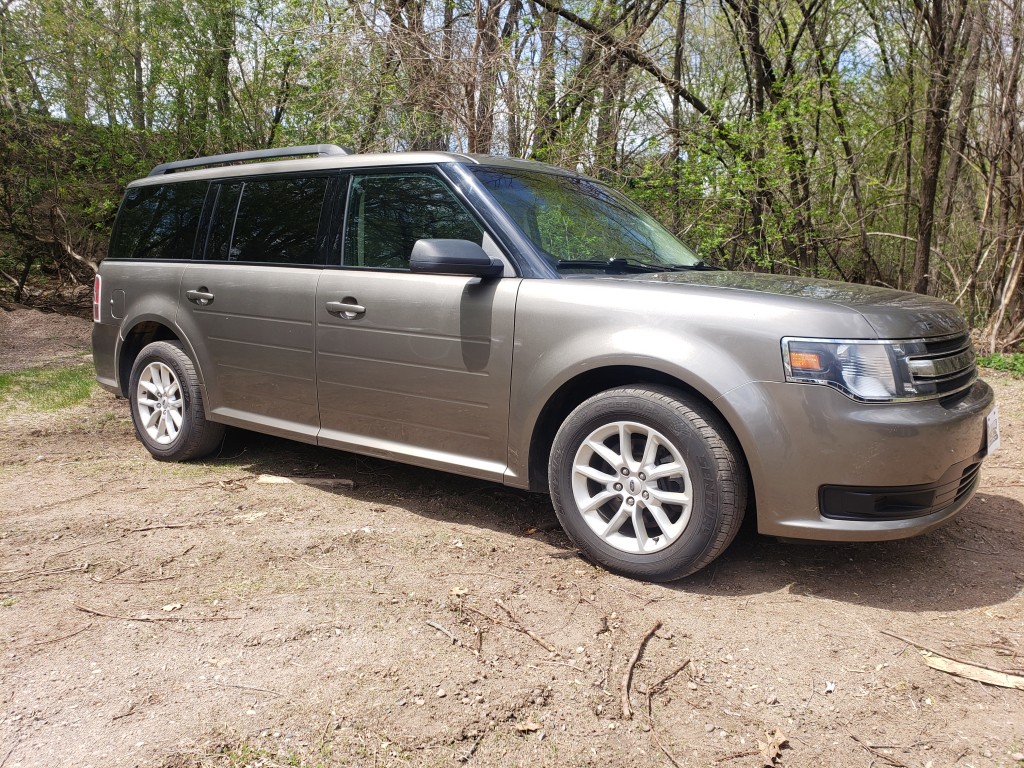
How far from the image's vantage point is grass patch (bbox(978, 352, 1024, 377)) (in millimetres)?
7669

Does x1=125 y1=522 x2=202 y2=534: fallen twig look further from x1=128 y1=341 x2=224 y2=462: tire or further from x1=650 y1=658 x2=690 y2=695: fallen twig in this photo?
x1=650 y1=658 x2=690 y2=695: fallen twig

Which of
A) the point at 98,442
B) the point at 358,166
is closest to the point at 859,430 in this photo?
the point at 358,166

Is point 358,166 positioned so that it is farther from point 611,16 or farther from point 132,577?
point 611,16

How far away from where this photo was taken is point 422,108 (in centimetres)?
803

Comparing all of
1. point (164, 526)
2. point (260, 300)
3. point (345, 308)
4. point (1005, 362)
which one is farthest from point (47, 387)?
point (1005, 362)

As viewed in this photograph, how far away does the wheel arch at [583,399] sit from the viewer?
3.08 metres

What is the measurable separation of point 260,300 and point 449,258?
152cm

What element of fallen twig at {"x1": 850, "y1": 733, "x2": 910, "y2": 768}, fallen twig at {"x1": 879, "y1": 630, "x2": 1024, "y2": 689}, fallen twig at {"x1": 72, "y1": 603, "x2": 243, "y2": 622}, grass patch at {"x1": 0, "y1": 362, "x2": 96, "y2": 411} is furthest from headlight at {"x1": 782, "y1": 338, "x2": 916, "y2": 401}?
grass patch at {"x1": 0, "y1": 362, "x2": 96, "y2": 411}

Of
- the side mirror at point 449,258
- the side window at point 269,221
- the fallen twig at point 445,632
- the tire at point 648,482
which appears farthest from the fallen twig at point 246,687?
the side window at point 269,221

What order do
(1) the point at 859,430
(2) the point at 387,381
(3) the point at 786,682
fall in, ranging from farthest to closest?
1. (2) the point at 387,381
2. (1) the point at 859,430
3. (3) the point at 786,682

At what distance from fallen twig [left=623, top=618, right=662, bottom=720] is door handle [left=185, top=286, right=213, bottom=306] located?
3.23 metres

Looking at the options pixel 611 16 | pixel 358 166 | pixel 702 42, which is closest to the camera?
pixel 358 166

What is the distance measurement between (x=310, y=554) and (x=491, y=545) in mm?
831

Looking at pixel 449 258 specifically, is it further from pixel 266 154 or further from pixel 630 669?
pixel 266 154
